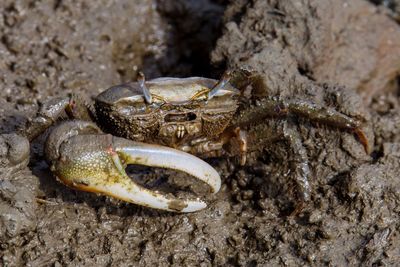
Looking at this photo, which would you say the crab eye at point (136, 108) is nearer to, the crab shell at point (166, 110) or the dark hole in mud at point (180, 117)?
the crab shell at point (166, 110)

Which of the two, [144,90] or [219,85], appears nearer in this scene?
[144,90]

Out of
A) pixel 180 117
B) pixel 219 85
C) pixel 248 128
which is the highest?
pixel 219 85

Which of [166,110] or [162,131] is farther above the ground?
[166,110]

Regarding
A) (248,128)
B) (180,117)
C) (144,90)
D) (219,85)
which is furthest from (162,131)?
(248,128)

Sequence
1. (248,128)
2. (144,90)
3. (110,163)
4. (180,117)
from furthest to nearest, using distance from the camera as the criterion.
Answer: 1. (248,128)
2. (180,117)
3. (144,90)
4. (110,163)

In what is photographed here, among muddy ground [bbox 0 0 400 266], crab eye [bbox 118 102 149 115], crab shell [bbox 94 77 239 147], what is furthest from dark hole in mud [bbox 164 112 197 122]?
muddy ground [bbox 0 0 400 266]

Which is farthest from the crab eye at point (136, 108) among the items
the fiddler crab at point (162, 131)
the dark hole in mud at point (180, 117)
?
Result: the dark hole in mud at point (180, 117)

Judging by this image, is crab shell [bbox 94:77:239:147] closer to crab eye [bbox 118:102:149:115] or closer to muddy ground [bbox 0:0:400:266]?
crab eye [bbox 118:102:149:115]

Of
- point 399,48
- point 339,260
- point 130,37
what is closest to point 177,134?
point 339,260

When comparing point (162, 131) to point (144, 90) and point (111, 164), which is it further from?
point (111, 164)
